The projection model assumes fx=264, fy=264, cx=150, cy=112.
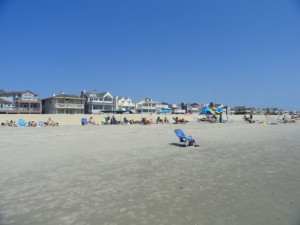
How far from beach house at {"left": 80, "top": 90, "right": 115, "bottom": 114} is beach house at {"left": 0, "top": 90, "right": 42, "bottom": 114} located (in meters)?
13.5

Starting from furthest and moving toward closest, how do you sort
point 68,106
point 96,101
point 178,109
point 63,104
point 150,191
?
1. point 178,109
2. point 96,101
3. point 68,106
4. point 63,104
5. point 150,191

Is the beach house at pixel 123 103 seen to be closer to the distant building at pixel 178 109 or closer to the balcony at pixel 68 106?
the balcony at pixel 68 106

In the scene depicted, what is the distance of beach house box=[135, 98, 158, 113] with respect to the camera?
102625 millimetres

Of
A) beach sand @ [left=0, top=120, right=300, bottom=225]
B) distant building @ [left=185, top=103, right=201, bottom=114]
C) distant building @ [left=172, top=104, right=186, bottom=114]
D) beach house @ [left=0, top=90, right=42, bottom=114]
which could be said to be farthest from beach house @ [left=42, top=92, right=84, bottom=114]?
distant building @ [left=185, top=103, right=201, bottom=114]

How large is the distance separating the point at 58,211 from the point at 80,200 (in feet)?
2.07

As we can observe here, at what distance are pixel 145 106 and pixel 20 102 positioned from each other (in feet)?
162

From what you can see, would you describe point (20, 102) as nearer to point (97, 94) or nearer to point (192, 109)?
point (97, 94)

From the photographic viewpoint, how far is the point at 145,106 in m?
104

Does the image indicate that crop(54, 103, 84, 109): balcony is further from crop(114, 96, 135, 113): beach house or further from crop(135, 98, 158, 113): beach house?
crop(135, 98, 158, 113): beach house

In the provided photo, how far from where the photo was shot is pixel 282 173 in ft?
25.0

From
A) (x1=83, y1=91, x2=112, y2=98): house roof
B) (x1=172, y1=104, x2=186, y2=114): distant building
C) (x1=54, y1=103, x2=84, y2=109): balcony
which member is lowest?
(x1=54, y1=103, x2=84, y2=109): balcony

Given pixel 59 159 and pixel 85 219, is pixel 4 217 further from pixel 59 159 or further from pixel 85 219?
pixel 59 159

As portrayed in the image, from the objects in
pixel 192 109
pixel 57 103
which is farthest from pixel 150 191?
pixel 192 109

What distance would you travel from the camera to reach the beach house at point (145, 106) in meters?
103
